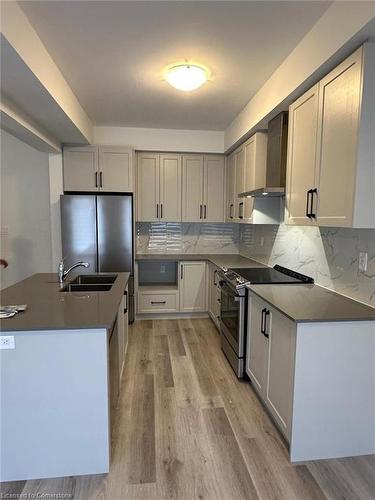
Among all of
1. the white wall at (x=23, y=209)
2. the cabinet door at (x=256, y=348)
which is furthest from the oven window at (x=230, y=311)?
the white wall at (x=23, y=209)

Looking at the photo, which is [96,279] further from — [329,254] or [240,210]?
[329,254]

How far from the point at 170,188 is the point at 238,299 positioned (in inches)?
88.9

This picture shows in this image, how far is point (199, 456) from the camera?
1854mm

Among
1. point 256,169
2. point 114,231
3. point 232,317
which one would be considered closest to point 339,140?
point 256,169

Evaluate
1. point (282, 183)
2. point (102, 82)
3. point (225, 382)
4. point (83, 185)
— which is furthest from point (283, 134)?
point (83, 185)

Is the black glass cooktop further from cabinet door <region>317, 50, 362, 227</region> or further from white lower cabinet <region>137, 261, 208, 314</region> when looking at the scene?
white lower cabinet <region>137, 261, 208, 314</region>

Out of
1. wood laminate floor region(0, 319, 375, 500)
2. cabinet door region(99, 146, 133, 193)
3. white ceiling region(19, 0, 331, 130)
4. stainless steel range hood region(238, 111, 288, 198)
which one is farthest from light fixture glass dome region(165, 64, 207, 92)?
wood laminate floor region(0, 319, 375, 500)

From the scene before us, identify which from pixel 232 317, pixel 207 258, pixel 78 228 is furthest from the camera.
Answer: pixel 207 258

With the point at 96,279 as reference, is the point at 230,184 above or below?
above

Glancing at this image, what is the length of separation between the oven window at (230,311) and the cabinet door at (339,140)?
1.12 metres

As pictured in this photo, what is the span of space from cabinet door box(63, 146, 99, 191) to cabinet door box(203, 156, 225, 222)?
5.10 ft

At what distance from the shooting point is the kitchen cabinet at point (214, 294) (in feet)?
12.2

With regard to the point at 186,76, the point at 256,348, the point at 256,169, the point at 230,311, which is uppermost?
the point at 186,76

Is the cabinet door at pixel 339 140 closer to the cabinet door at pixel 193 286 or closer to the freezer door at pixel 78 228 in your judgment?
the cabinet door at pixel 193 286
